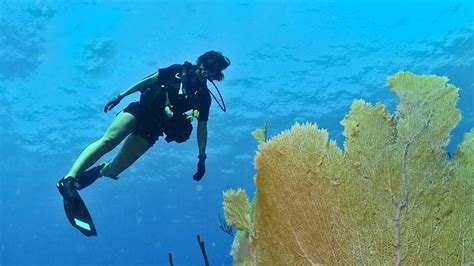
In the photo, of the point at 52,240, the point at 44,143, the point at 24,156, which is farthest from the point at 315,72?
the point at 52,240

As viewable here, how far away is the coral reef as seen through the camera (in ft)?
7.84

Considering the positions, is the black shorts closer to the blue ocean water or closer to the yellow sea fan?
the yellow sea fan

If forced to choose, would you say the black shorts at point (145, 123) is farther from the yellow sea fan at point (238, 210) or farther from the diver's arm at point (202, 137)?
the yellow sea fan at point (238, 210)

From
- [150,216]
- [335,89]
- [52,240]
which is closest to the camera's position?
[335,89]

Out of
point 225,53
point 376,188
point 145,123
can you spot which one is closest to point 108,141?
point 145,123

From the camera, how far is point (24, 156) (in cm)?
3778

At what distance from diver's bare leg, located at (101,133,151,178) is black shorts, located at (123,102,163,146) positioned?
0.13 m

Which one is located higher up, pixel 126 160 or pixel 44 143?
pixel 44 143

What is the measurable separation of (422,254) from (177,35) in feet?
77.6

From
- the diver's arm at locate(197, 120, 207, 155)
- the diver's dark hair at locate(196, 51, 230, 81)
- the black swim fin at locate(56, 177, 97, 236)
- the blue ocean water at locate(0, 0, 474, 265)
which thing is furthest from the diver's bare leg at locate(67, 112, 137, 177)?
the blue ocean water at locate(0, 0, 474, 265)

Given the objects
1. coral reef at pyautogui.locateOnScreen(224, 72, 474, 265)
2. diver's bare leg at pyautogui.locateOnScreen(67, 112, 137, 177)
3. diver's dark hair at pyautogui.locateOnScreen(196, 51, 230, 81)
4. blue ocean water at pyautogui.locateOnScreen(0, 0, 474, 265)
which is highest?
Answer: blue ocean water at pyautogui.locateOnScreen(0, 0, 474, 265)

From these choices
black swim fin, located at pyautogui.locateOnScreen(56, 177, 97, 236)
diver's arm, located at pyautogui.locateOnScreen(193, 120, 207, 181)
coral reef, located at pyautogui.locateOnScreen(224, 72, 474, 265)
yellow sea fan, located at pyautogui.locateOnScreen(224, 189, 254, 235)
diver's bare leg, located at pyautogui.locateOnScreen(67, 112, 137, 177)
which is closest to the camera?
coral reef, located at pyautogui.locateOnScreen(224, 72, 474, 265)

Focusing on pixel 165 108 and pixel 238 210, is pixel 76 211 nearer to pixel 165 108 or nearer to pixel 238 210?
pixel 165 108

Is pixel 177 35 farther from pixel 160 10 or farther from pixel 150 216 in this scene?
pixel 150 216
